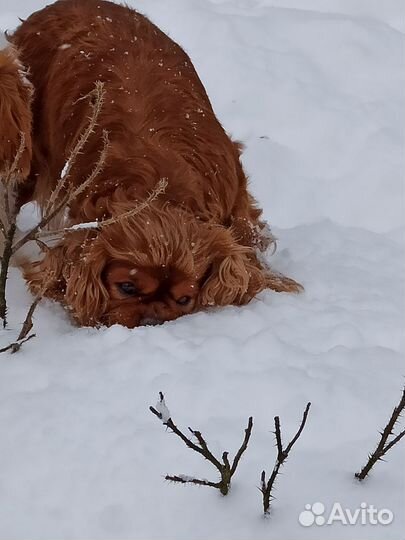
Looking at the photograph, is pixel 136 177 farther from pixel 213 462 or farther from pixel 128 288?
pixel 213 462

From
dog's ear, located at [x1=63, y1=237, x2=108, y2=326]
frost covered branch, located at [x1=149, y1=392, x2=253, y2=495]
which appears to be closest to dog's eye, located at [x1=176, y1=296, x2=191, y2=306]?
dog's ear, located at [x1=63, y1=237, x2=108, y2=326]

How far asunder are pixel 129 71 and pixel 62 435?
1.93m

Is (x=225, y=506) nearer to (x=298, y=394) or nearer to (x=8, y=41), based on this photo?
(x=298, y=394)

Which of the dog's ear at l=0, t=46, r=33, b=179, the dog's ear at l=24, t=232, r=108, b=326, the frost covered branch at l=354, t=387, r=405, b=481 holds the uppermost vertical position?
the frost covered branch at l=354, t=387, r=405, b=481

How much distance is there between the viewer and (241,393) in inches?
111

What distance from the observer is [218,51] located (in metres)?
6.33

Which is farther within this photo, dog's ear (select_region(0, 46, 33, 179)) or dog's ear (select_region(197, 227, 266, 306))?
dog's ear (select_region(0, 46, 33, 179))

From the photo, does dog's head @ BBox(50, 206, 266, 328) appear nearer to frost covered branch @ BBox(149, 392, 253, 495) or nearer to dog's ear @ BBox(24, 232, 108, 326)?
dog's ear @ BBox(24, 232, 108, 326)

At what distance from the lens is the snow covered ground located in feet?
7.53

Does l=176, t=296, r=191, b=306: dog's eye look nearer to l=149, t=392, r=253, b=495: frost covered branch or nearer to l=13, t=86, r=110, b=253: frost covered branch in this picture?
l=13, t=86, r=110, b=253: frost covered branch

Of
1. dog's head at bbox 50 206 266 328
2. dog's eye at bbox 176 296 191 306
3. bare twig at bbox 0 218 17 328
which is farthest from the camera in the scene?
dog's eye at bbox 176 296 191 306

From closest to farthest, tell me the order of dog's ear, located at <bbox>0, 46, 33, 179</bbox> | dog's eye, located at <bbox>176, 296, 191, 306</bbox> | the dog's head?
the dog's head → dog's eye, located at <bbox>176, 296, 191, 306</bbox> → dog's ear, located at <bbox>0, 46, 33, 179</bbox>

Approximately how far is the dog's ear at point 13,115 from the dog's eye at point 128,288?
790 mm

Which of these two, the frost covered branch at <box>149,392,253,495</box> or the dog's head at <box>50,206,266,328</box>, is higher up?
the frost covered branch at <box>149,392,253,495</box>
